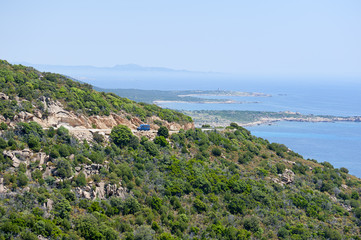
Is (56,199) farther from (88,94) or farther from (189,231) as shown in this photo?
(88,94)

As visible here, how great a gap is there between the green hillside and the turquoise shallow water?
57.2m

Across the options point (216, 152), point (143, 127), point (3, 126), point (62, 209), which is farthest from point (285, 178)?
point (3, 126)

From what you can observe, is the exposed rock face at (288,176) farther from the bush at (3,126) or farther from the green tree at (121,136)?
the bush at (3,126)

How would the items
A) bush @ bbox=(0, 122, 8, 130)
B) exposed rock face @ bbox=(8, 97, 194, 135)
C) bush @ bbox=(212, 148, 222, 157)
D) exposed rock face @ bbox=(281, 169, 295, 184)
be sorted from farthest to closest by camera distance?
bush @ bbox=(212, 148, 222, 157) → exposed rock face @ bbox=(281, 169, 295, 184) → exposed rock face @ bbox=(8, 97, 194, 135) → bush @ bbox=(0, 122, 8, 130)

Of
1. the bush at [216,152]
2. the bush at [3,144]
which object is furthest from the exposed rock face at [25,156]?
the bush at [216,152]

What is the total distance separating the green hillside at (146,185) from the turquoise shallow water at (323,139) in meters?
57.2

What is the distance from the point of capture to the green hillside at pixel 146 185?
24766 mm

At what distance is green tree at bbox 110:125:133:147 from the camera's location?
3734cm

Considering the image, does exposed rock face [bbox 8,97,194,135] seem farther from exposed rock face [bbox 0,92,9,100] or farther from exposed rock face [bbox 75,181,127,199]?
exposed rock face [bbox 75,181,127,199]

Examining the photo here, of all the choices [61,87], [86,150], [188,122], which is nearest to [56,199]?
[86,150]

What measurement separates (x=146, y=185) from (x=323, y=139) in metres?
112

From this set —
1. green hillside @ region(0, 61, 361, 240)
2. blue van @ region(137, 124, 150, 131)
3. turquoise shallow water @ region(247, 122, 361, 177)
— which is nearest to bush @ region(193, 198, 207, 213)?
green hillside @ region(0, 61, 361, 240)

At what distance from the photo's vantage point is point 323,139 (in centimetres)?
12850

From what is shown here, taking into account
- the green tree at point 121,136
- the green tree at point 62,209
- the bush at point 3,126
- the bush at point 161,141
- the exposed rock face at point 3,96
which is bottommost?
the green tree at point 62,209
